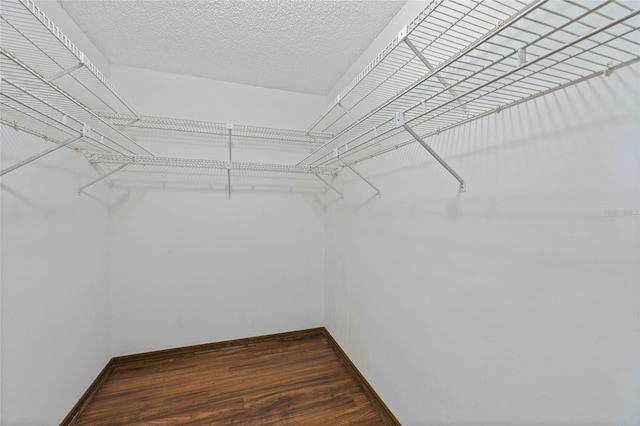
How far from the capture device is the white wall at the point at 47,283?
43.6 inches

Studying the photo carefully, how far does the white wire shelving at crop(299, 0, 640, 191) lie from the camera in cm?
58

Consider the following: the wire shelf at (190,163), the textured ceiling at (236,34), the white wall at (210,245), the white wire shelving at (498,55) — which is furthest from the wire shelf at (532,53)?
the white wall at (210,245)

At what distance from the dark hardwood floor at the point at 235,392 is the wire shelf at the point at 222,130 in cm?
190

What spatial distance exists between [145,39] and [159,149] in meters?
0.79

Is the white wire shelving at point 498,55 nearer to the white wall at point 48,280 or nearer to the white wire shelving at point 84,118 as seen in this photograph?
the white wire shelving at point 84,118

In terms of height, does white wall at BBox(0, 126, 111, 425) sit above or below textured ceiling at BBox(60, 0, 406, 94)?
below

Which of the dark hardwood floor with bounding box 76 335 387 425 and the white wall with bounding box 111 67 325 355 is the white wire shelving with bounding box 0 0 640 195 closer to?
the white wall with bounding box 111 67 325 355

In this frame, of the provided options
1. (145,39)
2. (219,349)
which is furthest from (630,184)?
(219,349)

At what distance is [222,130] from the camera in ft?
7.23

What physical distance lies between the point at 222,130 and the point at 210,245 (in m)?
1.04

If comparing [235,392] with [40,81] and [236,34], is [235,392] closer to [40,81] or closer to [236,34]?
[40,81]

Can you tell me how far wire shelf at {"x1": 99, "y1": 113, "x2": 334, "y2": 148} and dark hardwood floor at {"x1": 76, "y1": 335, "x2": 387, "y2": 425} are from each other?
1901 mm

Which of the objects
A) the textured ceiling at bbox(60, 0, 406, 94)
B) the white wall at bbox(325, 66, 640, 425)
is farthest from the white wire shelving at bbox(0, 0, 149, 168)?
the white wall at bbox(325, 66, 640, 425)

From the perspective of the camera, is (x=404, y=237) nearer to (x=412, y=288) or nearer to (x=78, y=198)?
(x=412, y=288)
